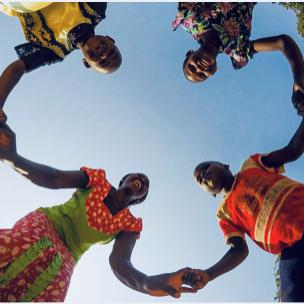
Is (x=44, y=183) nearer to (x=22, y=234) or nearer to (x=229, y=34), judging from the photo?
(x=22, y=234)

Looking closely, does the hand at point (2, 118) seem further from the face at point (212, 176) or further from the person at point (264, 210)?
the face at point (212, 176)

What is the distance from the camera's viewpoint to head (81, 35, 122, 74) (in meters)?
4.16

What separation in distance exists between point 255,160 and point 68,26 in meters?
2.18

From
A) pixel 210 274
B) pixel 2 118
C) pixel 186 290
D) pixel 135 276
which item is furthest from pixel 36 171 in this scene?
pixel 210 274

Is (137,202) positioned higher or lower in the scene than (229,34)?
lower

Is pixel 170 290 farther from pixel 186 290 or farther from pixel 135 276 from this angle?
pixel 135 276

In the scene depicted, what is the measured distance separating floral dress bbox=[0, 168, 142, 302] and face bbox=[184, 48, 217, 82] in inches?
54.1

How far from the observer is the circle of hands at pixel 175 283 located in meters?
3.06

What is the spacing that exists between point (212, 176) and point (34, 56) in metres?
1.97

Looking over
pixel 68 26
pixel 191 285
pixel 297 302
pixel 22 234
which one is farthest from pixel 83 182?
pixel 297 302

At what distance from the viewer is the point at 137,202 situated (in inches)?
170

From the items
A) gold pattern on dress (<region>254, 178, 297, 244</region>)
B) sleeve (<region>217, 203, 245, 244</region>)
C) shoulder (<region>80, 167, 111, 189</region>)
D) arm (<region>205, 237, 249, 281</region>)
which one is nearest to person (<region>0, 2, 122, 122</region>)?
shoulder (<region>80, 167, 111, 189</region>)

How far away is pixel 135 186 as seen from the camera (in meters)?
4.21

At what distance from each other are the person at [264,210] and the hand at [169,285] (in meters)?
0.21
